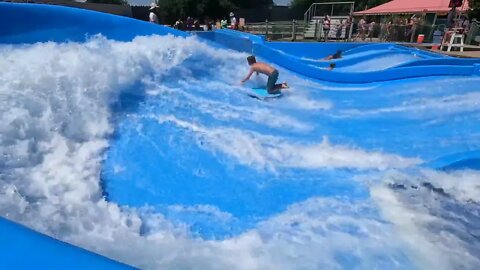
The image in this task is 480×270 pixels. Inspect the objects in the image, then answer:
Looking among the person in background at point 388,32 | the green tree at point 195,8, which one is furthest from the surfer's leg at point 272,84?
the green tree at point 195,8

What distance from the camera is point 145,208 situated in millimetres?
2795

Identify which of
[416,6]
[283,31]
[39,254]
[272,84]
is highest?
[416,6]

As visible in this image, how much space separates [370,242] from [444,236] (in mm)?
484

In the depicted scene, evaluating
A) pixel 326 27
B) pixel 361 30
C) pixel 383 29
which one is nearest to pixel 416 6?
pixel 361 30

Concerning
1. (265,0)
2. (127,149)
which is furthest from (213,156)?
(265,0)

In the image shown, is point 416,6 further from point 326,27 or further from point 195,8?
point 195,8

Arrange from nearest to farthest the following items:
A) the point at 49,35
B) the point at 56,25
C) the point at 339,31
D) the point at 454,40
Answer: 1. the point at 49,35
2. the point at 56,25
3. the point at 454,40
4. the point at 339,31

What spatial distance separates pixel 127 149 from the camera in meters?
3.64

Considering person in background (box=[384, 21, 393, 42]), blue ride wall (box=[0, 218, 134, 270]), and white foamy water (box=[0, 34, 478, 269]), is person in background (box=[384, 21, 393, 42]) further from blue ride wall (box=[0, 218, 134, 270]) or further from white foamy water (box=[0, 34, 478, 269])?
blue ride wall (box=[0, 218, 134, 270])

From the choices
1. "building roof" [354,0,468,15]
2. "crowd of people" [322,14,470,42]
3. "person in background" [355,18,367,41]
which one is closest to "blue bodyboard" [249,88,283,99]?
"crowd of people" [322,14,470,42]

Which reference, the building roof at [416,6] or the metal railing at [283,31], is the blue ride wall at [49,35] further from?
the building roof at [416,6]

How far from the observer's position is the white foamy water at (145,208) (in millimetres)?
2201

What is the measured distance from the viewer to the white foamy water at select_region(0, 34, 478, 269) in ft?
7.22

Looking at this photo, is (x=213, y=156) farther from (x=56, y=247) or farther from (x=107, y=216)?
(x=56, y=247)
